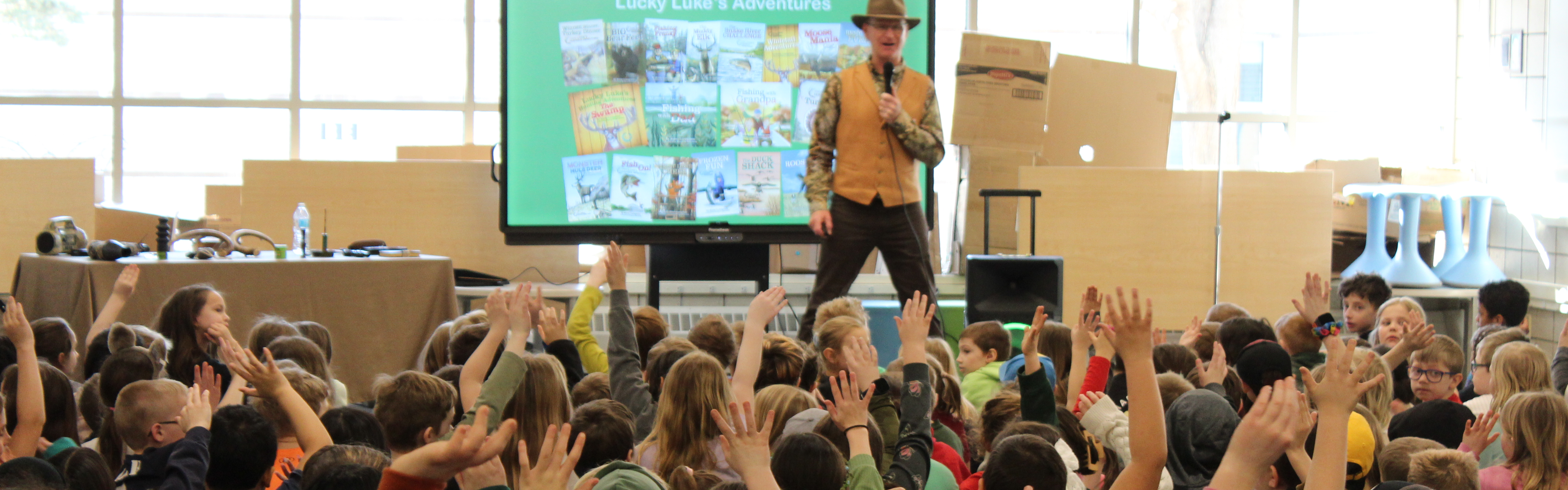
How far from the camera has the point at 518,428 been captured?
6.84 feet

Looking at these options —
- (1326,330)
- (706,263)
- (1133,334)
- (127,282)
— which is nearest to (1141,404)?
(1133,334)

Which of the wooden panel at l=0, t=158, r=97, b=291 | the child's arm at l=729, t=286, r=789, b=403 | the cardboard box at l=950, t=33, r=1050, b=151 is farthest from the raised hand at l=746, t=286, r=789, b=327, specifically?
the wooden panel at l=0, t=158, r=97, b=291

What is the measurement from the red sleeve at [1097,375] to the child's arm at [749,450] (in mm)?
1205

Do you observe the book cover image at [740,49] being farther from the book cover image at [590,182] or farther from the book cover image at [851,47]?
the book cover image at [590,182]

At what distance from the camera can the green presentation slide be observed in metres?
5.35

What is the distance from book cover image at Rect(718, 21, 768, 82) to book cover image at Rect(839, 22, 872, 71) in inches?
13.3

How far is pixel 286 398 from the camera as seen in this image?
6.48 feet

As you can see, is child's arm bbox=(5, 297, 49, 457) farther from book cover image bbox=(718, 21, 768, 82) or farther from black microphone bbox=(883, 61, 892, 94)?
book cover image bbox=(718, 21, 768, 82)

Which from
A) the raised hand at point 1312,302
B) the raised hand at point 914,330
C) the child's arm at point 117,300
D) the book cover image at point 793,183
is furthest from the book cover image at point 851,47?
the raised hand at point 914,330

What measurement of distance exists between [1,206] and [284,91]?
196cm

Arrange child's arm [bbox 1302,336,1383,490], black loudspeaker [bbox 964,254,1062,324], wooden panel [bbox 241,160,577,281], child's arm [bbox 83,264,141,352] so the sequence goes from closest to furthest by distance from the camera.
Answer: child's arm [bbox 1302,336,1383,490]
child's arm [bbox 83,264,141,352]
black loudspeaker [bbox 964,254,1062,324]
wooden panel [bbox 241,160,577,281]

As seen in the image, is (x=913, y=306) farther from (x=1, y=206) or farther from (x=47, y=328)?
(x=1, y=206)

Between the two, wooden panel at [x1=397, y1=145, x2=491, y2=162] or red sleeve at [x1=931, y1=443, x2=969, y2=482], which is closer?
red sleeve at [x1=931, y1=443, x2=969, y2=482]

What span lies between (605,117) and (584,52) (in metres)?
0.30
